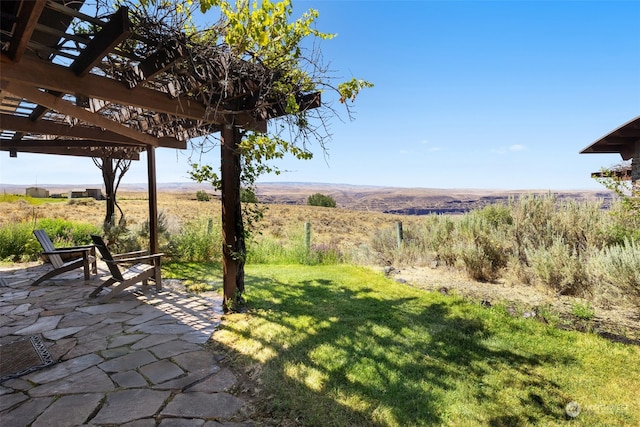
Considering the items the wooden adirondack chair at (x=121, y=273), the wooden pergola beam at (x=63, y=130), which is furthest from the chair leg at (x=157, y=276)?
the wooden pergola beam at (x=63, y=130)

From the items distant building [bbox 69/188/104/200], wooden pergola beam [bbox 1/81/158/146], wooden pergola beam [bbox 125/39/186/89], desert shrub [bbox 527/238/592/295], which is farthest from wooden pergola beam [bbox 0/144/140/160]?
distant building [bbox 69/188/104/200]

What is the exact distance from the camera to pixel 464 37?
6.50 meters

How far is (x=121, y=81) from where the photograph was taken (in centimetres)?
320

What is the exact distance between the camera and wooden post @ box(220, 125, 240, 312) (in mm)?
4043

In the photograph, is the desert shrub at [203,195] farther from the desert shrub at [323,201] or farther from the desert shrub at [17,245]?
the desert shrub at [323,201]

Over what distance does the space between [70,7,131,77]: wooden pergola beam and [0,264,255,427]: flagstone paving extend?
2576mm

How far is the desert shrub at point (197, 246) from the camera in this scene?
7.39m

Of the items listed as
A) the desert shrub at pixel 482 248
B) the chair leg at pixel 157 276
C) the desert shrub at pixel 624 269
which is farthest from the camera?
the desert shrub at pixel 482 248

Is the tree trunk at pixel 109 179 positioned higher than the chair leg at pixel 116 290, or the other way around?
the tree trunk at pixel 109 179

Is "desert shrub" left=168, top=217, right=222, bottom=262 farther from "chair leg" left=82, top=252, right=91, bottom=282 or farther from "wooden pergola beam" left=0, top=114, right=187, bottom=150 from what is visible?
"wooden pergola beam" left=0, top=114, right=187, bottom=150

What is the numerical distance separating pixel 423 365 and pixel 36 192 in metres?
41.8

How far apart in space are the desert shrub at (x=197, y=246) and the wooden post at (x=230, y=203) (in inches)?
134

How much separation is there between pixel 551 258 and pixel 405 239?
3404mm

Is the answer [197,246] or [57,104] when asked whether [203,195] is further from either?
[57,104]
